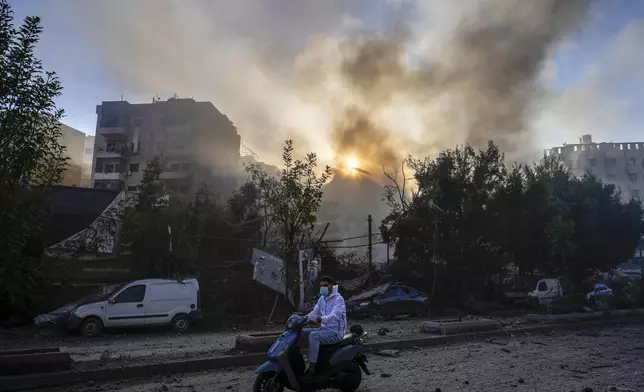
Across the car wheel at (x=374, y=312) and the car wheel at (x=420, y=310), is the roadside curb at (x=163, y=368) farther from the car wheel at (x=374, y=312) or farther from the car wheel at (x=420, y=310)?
the car wheel at (x=420, y=310)

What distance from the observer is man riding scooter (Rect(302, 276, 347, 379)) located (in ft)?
20.4

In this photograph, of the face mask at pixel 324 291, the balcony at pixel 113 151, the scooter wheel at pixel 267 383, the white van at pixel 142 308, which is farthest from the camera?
the balcony at pixel 113 151

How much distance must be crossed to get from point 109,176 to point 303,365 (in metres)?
60.9

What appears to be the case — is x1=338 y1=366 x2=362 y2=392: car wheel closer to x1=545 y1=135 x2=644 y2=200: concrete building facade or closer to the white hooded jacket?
the white hooded jacket

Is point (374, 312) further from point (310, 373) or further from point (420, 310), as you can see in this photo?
point (310, 373)

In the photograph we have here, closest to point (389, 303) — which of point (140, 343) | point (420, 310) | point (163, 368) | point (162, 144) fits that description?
point (420, 310)

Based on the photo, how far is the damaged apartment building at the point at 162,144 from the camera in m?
60.4

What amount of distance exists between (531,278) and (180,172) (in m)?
45.1

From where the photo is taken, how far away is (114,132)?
203 ft

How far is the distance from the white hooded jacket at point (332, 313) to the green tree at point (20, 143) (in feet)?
13.7

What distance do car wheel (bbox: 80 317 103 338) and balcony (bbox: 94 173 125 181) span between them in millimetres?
49084

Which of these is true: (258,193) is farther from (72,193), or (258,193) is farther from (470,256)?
(470,256)

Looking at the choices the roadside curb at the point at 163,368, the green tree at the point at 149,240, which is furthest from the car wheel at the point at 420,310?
the green tree at the point at 149,240

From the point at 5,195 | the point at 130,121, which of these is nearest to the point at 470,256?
the point at 5,195
